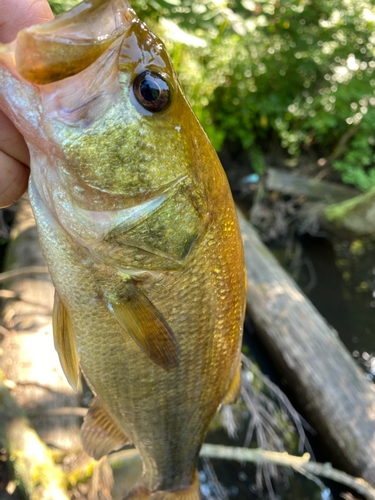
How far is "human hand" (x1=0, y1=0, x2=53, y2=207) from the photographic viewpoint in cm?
82

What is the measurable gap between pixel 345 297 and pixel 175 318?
470 cm

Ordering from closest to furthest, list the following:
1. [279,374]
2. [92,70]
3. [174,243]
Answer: [92,70] → [174,243] → [279,374]

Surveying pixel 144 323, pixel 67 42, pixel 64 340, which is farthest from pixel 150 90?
pixel 64 340

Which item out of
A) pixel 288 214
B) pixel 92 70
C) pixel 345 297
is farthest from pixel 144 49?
pixel 288 214

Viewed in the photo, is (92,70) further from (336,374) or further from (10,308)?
(336,374)

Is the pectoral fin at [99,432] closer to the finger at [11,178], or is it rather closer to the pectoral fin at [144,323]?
the pectoral fin at [144,323]

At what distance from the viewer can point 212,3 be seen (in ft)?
8.81

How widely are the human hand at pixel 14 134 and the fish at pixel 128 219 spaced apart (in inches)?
5.3

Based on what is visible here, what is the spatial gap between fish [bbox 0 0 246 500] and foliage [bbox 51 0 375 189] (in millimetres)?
5304

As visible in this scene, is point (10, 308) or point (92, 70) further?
point (10, 308)

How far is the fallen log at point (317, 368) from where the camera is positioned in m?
2.50

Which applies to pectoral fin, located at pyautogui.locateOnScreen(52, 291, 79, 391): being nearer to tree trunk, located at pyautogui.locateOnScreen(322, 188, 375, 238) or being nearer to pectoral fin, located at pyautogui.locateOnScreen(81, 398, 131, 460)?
pectoral fin, located at pyautogui.locateOnScreen(81, 398, 131, 460)

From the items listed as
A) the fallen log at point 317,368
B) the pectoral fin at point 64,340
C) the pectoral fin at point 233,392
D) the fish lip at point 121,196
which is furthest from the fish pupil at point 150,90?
the fallen log at point 317,368

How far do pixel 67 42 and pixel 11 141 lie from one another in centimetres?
36
